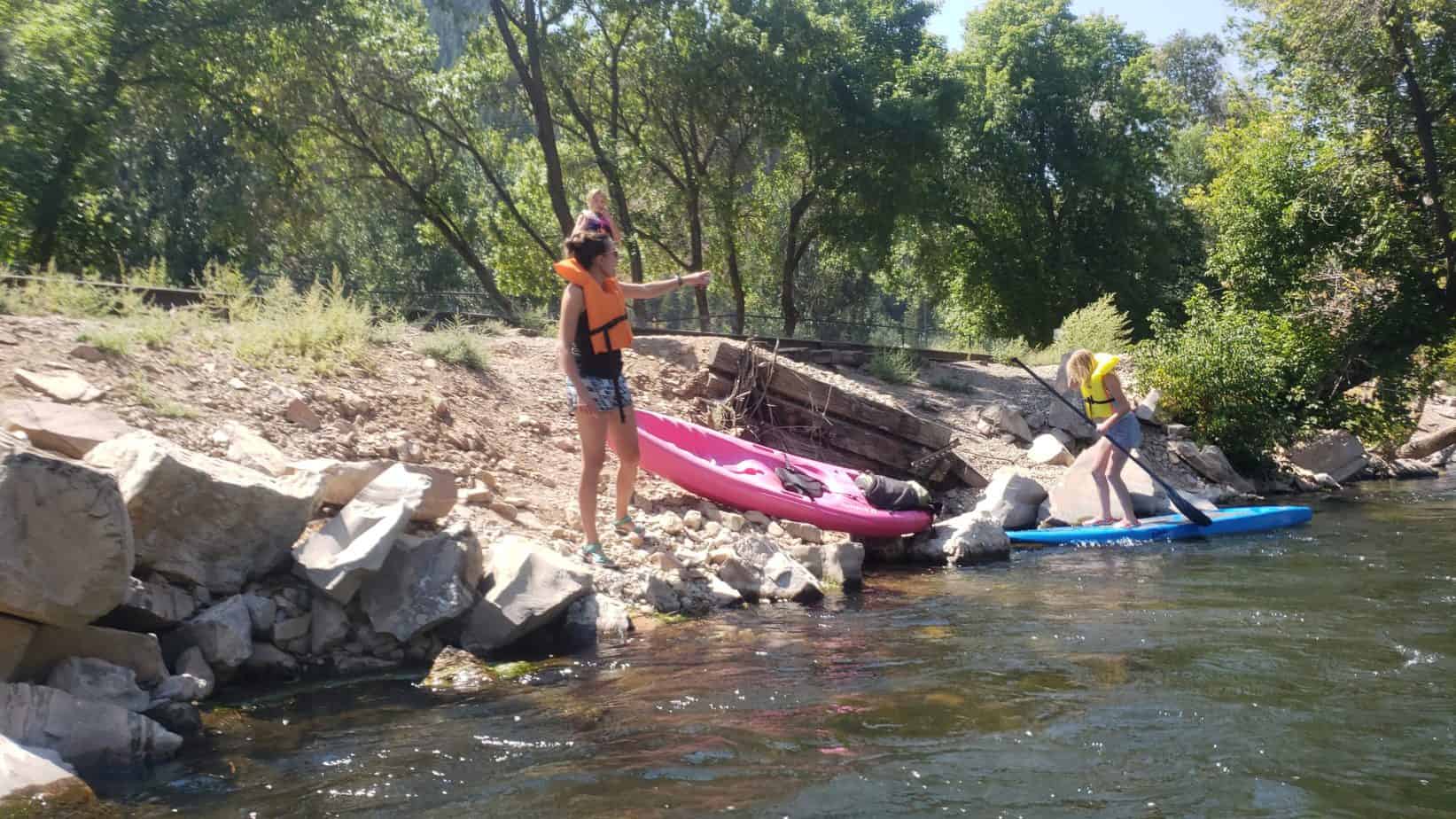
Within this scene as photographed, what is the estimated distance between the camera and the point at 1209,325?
15688mm

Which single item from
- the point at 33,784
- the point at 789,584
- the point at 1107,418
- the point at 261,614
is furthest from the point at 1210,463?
the point at 33,784

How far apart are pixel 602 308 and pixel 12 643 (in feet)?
11.6

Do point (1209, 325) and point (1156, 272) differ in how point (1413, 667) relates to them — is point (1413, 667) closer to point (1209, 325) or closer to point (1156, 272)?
point (1209, 325)

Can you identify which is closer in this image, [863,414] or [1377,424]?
[863,414]

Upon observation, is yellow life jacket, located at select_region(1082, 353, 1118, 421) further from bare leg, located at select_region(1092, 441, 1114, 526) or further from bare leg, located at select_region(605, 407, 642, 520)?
bare leg, located at select_region(605, 407, 642, 520)

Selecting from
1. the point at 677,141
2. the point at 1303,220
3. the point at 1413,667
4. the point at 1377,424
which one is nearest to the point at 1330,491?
the point at 1377,424

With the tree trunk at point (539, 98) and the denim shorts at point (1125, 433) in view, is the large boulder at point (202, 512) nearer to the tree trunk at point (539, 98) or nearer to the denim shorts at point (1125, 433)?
the denim shorts at point (1125, 433)

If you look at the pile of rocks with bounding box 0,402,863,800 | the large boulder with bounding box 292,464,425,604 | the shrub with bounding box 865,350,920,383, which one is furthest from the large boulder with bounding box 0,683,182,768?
the shrub with bounding box 865,350,920,383

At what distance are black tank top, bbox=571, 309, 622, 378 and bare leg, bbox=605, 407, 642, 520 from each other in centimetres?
27

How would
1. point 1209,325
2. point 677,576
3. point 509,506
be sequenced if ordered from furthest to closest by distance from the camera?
point 1209,325 < point 509,506 < point 677,576

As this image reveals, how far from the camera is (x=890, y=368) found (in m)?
14.6

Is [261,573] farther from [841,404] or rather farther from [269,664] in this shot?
[841,404]

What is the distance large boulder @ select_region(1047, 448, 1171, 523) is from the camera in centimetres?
1032

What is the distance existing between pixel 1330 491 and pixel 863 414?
7.86m
